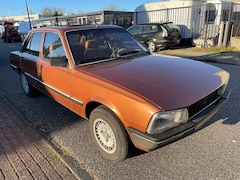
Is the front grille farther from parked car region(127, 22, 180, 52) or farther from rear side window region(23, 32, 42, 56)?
parked car region(127, 22, 180, 52)

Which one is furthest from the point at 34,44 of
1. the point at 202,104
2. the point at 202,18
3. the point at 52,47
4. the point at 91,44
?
the point at 202,18

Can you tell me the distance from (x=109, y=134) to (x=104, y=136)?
0.13 m

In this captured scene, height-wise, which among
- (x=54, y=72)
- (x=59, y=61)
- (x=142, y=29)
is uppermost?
(x=142, y=29)

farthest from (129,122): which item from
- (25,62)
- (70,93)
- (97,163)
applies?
(25,62)

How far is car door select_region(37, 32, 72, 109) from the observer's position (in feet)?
10.5

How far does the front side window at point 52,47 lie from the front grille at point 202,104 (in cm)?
203

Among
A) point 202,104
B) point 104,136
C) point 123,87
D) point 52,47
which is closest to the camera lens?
point 123,87

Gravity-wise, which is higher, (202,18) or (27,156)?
(202,18)

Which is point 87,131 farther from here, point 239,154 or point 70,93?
point 239,154

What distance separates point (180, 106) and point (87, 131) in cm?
179

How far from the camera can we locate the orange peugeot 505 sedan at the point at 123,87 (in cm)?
212

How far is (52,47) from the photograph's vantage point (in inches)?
141

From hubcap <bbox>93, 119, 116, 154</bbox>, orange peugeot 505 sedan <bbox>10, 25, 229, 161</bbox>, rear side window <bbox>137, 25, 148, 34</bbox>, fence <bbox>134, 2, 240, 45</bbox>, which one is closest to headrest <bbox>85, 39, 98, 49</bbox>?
Answer: orange peugeot 505 sedan <bbox>10, 25, 229, 161</bbox>

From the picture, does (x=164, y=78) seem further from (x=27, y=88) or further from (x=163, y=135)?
(x=27, y=88)
